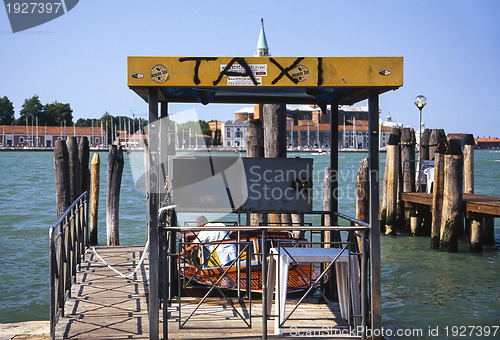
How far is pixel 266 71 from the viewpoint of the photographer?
18.7ft

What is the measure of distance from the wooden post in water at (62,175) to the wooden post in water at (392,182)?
10.2 m

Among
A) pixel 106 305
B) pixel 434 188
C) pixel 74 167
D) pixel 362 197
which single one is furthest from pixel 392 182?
pixel 106 305

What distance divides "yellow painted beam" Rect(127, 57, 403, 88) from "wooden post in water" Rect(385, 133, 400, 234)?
43.3 feet

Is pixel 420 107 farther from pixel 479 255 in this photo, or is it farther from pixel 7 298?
pixel 7 298

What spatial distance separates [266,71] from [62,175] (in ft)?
27.8

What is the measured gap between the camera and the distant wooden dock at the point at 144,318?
20.7ft

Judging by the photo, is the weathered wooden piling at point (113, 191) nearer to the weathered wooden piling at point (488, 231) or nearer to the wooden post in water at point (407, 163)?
the wooden post in water at point (407, 163)

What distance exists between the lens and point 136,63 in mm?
5641

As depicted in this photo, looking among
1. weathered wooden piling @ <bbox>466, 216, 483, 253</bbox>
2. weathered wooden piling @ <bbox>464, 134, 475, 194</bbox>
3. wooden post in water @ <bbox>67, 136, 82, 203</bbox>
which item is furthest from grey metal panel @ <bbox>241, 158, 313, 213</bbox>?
weathered wooden piling @ <bbox>464, 134, 475, 194</bbox>

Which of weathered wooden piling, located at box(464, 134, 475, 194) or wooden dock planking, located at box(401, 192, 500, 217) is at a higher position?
weathered wooden piling, located at box(464, 134, 475, 194)

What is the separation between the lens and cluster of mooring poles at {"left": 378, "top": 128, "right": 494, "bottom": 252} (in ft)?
48.5

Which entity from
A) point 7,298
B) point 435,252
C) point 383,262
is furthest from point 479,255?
point 7,298

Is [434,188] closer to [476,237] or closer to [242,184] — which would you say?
[476,237]

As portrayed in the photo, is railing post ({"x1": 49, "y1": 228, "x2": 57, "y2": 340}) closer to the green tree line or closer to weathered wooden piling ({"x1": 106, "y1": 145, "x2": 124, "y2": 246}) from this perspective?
weathered wooden piling ({"x1": 106, "y1": 145, "x2": 124, "y2": 246})
